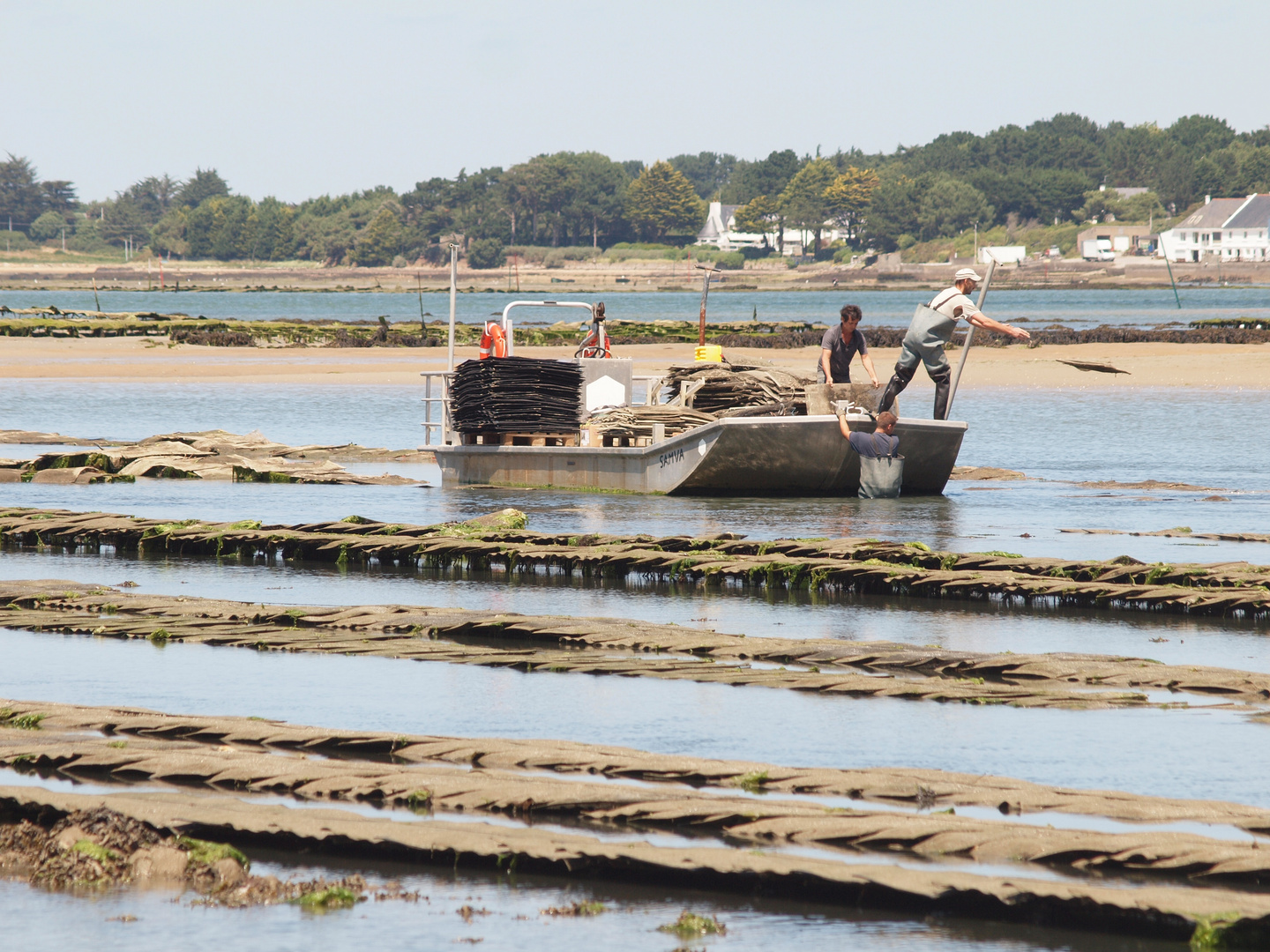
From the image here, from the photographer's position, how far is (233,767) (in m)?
6.75

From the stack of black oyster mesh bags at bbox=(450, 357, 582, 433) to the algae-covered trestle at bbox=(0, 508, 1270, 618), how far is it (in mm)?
4223

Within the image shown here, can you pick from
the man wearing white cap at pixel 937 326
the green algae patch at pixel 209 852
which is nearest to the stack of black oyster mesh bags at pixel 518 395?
the man wearing white cap at pixel 937 326

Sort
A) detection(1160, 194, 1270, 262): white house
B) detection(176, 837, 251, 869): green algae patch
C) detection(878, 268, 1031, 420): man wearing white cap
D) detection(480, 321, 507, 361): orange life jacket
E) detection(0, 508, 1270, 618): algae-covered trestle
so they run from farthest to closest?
detection(1160, 194, 1270, 262): white house
detection(480, 321, 507, 361): orange life jacket
detection(878, 268, 1031, 420): man wearing white cap
detection(0, 508, 1270, 618): algae-covered trestle
detection(176, 837, 251, 869): green algae patch

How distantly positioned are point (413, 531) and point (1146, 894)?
425 inches

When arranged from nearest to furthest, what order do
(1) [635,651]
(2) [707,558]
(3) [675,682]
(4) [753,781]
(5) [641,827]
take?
(5) [641,827]
(4) [753,781]
(3) [675,682]
(1) [635,651]
(2) [707,558]

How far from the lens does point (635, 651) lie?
9992 mm

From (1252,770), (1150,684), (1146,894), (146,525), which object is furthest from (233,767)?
(146,525)

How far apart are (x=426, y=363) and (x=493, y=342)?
33.9 meters

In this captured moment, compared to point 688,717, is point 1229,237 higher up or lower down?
higher up

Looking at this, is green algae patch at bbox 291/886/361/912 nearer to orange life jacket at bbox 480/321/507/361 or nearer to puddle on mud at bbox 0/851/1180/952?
puddle on mud at bbox 0/851/1180/952

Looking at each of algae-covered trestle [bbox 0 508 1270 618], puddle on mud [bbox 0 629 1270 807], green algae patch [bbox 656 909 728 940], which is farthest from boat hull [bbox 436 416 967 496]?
Answer: green algae patch [bbox 656 909 728 940]

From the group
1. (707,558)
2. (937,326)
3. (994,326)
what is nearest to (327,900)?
(707,558)

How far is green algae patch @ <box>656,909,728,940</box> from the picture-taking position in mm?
5199

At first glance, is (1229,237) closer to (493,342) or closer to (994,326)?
(493,342)
